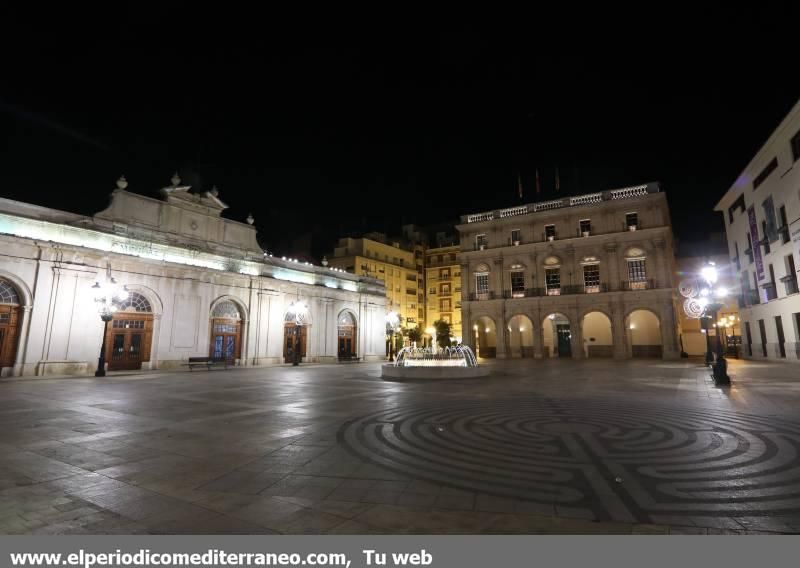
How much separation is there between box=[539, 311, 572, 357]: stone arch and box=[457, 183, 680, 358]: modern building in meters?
0.10

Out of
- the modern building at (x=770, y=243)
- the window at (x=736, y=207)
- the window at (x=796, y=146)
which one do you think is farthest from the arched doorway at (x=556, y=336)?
the window at (x=796, y=146)

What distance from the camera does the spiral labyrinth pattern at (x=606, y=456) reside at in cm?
416

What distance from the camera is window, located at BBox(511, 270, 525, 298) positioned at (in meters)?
42.1

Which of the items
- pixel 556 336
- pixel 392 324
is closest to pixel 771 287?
pixel 556 336

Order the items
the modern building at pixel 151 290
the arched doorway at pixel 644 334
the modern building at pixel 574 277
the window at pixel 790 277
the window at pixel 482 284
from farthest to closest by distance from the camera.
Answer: the window at pixel 482 284, the arched doorway at pixel 644 334, the modern building at pixel 574 277, the window at pixel 790 277, the modern building at pixel 151 290

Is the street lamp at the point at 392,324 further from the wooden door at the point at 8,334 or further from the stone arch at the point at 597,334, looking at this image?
the wooden door at the point at 8,334

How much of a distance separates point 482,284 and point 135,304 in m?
31.8

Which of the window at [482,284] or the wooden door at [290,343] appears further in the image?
the window at [482,284]

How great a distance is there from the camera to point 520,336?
43.5 m

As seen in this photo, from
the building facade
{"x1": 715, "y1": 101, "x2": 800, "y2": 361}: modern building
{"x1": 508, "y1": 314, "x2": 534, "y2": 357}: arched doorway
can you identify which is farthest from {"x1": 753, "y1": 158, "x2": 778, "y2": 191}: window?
the building facade

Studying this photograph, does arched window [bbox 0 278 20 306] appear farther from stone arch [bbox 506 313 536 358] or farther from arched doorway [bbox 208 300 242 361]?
stone arch [bbox 506 313 536 358]

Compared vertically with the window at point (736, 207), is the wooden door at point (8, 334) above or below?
below

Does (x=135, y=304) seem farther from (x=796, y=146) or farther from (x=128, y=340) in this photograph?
(x=796, y=146)

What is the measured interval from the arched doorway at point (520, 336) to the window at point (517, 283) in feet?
8.56
